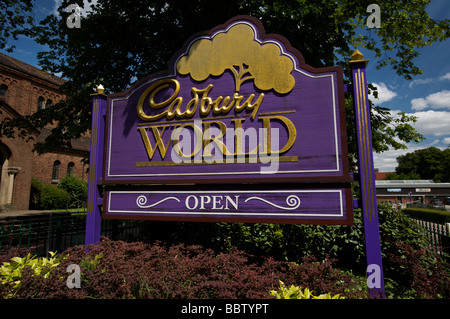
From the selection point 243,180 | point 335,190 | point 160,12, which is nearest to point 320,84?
point 335,190

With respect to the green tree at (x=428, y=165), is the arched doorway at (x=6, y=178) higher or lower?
lower

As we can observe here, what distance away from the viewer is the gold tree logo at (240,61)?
4.07 metres

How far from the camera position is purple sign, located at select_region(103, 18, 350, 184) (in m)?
3.77

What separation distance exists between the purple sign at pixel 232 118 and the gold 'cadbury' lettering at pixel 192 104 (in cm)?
2

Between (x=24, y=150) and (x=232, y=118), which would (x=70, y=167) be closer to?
(x=24, y=150)

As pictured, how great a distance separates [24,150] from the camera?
→ 22641mm

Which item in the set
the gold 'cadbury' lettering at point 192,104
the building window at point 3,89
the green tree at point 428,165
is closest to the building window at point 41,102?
the building window at point 3,89

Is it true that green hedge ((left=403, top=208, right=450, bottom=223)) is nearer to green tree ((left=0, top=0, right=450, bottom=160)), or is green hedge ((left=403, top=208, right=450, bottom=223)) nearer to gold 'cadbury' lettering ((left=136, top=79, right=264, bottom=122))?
green tree ((left=0, top=0, right=450, bottom=160))

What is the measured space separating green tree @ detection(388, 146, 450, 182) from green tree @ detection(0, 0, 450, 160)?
265 ft

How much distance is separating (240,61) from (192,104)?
3.61ft

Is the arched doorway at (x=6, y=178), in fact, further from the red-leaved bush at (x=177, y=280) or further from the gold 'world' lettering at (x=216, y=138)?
the red-leaved bush at (x=177, y=280)

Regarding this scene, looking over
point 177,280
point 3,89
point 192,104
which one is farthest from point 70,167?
point 177,280
